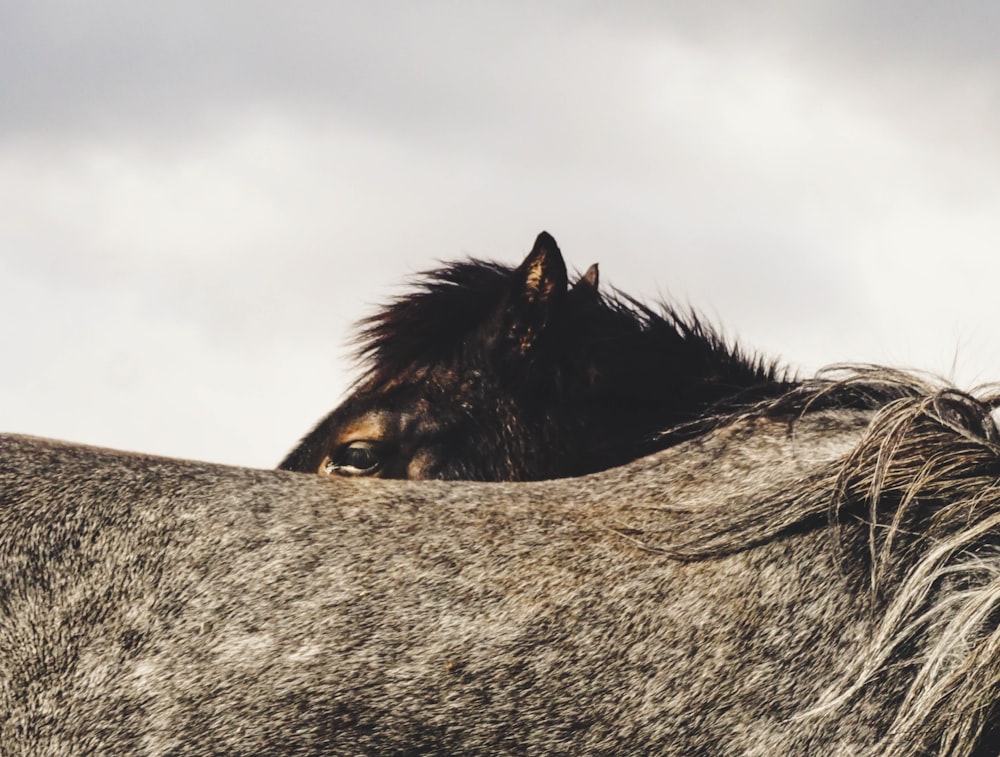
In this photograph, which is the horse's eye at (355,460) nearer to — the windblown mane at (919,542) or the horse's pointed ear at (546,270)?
the horse's pointed ear at (546,270)

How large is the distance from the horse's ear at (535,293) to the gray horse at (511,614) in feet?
8.04

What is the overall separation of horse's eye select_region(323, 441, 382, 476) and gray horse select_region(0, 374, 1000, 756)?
2.23 meters

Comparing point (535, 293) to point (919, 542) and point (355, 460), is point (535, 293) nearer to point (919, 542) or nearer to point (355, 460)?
point (355, 460)

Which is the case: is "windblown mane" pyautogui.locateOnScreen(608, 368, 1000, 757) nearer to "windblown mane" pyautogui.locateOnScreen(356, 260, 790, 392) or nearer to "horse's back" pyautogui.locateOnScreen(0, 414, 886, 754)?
"horse's back" pyautogui.locateOnScreen(0, 414, 886, 754)

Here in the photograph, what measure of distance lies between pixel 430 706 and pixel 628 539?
61 cm

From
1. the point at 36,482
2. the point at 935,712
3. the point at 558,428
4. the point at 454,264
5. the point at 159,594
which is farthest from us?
the point at 454,264

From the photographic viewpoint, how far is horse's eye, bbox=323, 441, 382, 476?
5082mm

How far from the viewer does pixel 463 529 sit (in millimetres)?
2699

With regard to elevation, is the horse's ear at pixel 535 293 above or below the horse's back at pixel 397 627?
above

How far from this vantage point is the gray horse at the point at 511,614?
2.42m

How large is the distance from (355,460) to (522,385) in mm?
834

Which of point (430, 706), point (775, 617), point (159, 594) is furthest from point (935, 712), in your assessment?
point (159, 594)

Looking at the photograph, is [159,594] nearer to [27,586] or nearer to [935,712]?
[27,586]

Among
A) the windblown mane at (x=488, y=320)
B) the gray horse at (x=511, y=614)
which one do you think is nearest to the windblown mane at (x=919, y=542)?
the gray horse at (x=511, y=614)
